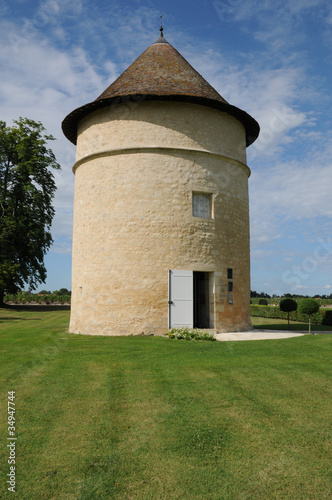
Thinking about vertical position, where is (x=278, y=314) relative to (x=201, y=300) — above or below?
below

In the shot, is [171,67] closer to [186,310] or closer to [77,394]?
[186,310]

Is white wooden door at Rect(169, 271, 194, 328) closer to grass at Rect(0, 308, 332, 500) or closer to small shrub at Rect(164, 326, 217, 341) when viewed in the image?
small shrub at Rect(164, 326, 217, 341)

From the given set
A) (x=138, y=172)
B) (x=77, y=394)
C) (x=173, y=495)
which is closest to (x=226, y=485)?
(x=173, y=495)

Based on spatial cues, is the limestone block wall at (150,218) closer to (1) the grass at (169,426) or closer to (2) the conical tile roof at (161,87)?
(2) the conical tile roof at (161,87)

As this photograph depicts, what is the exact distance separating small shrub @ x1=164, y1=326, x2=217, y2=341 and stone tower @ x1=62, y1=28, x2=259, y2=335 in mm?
657

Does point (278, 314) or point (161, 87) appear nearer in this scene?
point (161, 87)

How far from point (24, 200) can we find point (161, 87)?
21411 millimetres

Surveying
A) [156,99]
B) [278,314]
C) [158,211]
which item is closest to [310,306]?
[158,211]

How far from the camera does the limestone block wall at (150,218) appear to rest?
13180 millimetres

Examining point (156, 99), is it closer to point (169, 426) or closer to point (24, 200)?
point (169, 426)

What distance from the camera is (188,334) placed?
40.0 ft

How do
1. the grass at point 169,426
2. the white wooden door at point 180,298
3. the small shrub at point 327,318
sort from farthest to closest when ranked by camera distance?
the small shrub at point 327,318 → the white wooden door at point 180,298 → the grass at point 169,426

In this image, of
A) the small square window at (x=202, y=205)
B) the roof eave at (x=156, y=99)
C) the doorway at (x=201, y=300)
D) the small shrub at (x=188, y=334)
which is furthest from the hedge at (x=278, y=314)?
the small shrub at (x=188, y=334)

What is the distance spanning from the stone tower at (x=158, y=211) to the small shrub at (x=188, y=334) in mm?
657
